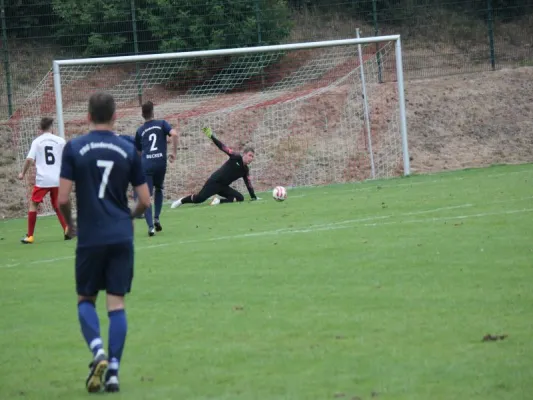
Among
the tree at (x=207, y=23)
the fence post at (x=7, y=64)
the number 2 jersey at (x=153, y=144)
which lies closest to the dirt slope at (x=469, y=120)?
the fence post at (x=7, y=64)

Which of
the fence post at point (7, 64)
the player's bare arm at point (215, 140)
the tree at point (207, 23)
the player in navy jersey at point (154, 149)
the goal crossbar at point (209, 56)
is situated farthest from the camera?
the tree at point (207, 23)

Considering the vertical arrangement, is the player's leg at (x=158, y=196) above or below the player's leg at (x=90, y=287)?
above

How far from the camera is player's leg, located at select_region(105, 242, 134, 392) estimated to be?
7012 mm

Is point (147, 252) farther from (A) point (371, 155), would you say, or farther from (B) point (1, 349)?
(A) point (371, 155)

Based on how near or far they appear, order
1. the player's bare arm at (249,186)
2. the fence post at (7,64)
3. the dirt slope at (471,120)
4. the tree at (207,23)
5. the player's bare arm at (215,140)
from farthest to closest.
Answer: the tree at (207,23) < the dirt slope at (471,120) < the fence post at (7,64) < the player's bare arm at (249,186) < the player's bare arm at (215,140)

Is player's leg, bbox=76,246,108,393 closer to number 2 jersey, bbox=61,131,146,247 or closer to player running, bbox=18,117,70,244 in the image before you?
number 2 jersey, bbox=61,131,146,247

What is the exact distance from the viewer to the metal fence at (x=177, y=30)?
30250mm

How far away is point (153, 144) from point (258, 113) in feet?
39.9

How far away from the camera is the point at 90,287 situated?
711 centimetres

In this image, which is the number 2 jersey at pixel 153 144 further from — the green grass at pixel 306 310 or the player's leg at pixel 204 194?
the player's leg at pixel 204 194

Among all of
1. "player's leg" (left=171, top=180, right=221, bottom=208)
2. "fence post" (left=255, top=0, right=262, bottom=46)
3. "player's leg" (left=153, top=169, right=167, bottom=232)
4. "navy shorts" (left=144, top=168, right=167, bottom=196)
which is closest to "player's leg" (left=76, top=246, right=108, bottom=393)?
"player's leg" (left=153, top=169, right=167, bottom=232)

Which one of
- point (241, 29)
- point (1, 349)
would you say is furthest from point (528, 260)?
point (241, 29)

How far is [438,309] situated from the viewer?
888 centimetres

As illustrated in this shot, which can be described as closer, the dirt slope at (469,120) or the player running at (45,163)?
the player running at (45,163)
